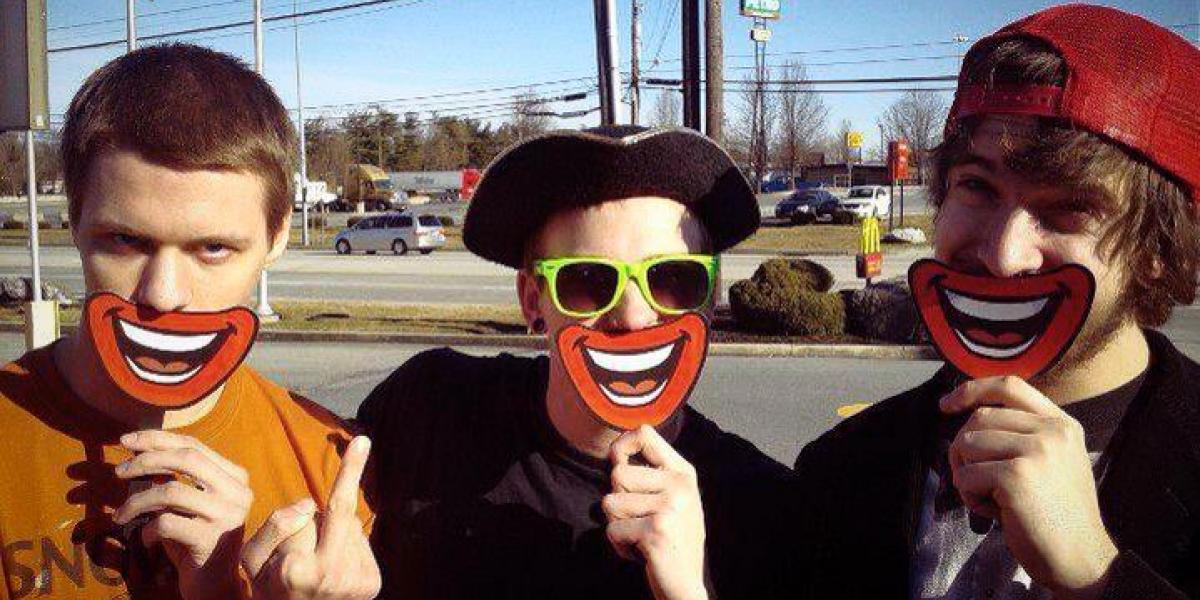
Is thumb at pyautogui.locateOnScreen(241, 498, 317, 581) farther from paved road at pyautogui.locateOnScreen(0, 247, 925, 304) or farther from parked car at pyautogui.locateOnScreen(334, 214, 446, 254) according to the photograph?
parked car at pyautogui.locateOnScreen(334, 214, 446, 254)

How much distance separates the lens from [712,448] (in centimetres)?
178

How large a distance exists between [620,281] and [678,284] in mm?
112

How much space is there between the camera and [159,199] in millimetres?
1498

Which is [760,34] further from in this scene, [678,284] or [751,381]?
[678,284]

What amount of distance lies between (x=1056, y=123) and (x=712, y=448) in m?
0.82

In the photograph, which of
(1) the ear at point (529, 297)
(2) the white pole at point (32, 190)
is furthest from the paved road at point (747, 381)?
(1) the ear at point (529, 297)

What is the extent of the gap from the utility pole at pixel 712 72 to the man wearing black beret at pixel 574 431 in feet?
37.5

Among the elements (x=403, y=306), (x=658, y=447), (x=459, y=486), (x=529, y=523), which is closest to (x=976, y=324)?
(x=658, y=447)

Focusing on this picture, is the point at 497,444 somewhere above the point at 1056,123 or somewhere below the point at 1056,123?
below

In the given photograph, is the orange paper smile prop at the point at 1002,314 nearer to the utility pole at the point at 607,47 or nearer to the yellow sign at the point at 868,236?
the utility pole at the point at 607,47

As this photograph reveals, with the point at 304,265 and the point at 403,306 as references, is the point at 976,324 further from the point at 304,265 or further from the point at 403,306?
the point at 304,265

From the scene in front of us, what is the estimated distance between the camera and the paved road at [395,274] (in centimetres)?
1828

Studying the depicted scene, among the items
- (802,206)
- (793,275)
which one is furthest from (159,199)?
(802,206)

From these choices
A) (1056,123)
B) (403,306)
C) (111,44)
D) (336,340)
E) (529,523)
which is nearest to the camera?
Answer: (1056,123)
